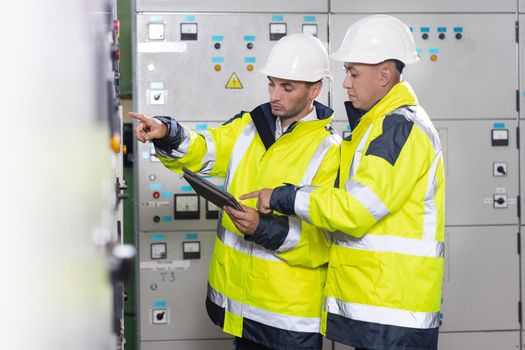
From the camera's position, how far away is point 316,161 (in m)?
2.40

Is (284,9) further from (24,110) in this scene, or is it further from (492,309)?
(24,110)

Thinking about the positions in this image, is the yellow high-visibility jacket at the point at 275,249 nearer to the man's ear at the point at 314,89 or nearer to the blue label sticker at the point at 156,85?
the man's ear at the point at 314,89

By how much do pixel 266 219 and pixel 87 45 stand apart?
167cm

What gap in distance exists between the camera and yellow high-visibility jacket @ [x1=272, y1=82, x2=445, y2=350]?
6.77 feet

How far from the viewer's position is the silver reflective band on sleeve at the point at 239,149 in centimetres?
253

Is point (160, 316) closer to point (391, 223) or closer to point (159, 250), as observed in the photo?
Answer: point (159, 250)

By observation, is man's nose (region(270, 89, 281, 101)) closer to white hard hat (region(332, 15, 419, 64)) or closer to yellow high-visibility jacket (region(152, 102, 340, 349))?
yellow high-visibility jacket (region(152, 102, 340, 349))

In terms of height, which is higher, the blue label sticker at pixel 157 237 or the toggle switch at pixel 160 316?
the blue label sticker at pixel 157 237

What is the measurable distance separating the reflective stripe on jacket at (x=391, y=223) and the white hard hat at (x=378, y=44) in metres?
0.14

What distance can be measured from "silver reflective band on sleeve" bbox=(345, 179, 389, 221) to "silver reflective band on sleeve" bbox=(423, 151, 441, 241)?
0.49ft

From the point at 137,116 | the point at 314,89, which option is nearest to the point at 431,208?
the point at 314,89

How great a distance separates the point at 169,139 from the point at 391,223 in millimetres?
858

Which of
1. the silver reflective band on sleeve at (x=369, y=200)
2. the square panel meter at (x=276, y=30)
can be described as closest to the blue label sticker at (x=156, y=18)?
the square panel meter at (x=276, y=30)

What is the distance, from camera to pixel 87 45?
68cm
